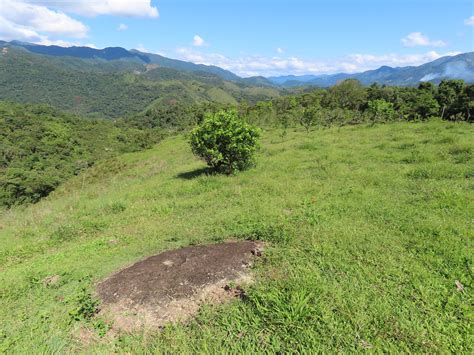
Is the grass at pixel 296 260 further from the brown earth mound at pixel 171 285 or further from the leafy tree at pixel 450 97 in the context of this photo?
the leafy tree at pixel 450 97

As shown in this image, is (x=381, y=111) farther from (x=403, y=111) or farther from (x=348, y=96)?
(x=348, y=96)

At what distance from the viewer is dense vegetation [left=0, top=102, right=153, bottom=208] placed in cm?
4816

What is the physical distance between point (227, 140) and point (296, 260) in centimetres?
1050

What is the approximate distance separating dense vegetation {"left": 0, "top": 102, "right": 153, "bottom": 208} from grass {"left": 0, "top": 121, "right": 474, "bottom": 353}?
43.7 metres

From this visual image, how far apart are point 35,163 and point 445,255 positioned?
83.2m

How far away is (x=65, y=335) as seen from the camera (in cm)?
437

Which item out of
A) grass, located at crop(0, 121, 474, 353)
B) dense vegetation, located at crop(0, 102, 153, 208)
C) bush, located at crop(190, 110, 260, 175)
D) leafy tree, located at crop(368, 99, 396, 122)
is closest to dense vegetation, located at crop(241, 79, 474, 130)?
leafy tree, located at crop(368, 99, 396, 122)

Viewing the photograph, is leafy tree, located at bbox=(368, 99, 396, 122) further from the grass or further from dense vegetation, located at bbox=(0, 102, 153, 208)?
dense vegetation, located at bbox=(0, 102, 153, 208)

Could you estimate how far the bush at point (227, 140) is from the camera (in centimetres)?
1545

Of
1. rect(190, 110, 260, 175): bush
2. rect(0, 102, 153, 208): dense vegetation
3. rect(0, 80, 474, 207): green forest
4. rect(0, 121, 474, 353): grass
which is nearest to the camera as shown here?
rect(0, 121, 474, 353): grass

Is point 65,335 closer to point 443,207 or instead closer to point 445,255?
point 445,255

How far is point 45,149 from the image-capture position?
2982 inches

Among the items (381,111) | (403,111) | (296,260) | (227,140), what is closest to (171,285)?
(296,260)

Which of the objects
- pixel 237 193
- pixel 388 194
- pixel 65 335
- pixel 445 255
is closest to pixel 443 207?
pixel 388 194
